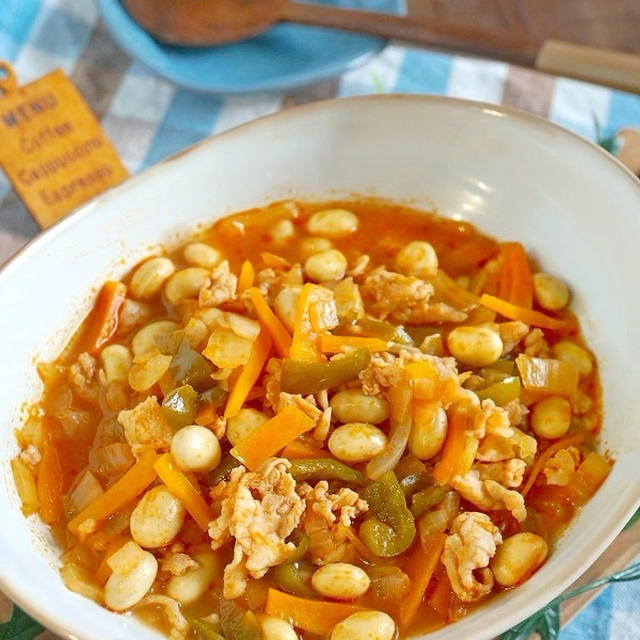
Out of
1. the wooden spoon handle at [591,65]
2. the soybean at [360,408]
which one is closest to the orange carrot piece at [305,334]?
the soybean at [360,408]

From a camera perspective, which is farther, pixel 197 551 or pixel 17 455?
pixel 17 455

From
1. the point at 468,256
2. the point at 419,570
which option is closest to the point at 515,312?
the point at 468,256

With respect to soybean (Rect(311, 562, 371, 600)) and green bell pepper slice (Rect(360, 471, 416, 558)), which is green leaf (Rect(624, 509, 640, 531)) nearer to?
green bell pepper slice (Rect(360, 471, 416, 558))

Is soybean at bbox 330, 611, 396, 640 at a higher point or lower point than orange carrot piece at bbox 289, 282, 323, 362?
lower

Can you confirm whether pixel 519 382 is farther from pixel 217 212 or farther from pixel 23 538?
pixel 23 538

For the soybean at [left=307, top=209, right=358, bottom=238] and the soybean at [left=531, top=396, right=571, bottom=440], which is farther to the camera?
the soybean at [left=307, top=209, right=358, bottom=238]

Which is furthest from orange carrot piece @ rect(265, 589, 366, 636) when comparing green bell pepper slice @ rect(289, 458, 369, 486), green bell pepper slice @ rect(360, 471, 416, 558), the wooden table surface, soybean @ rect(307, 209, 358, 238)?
the wooden table surface

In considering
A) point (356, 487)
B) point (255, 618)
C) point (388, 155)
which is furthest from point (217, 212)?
point (255, 618)
